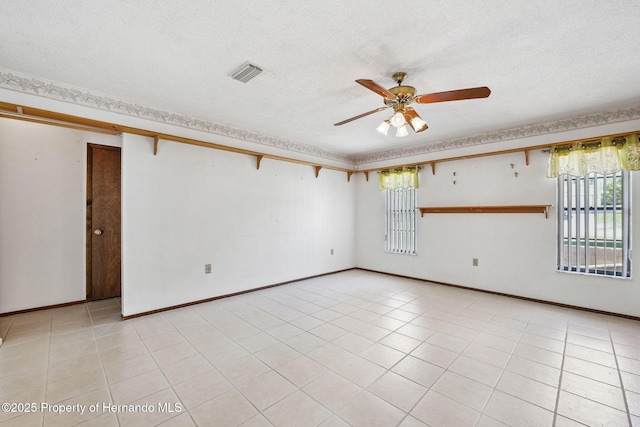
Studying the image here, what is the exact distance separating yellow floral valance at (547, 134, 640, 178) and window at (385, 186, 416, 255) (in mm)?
Answer: 2118

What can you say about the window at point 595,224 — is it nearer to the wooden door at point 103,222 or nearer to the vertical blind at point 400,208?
the vertical blind at point 400,208

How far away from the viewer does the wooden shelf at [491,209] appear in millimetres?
3861

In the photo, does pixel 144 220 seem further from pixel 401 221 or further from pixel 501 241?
pixel 501 241

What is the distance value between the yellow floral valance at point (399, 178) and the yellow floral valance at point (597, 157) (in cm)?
192

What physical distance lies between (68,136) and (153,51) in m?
2.65

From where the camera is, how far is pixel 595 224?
139 inches

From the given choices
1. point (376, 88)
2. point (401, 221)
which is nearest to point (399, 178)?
point (401, 221)

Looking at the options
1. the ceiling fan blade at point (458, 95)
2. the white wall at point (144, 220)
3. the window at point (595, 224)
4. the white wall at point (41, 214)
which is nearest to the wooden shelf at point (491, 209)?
the window at point (595, 224)

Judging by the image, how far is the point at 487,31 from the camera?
192cm

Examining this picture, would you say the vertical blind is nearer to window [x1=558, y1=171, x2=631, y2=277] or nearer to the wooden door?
window [x1=558, y1=171, x2=631, y2=277]

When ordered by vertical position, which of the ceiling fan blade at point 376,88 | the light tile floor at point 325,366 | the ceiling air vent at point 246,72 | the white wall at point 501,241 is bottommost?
the light tile floor at point 325,366

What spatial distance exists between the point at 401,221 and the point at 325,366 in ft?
12.3

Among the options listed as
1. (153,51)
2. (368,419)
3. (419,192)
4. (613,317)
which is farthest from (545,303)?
(153,51)

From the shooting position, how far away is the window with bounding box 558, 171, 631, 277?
11.0ft
